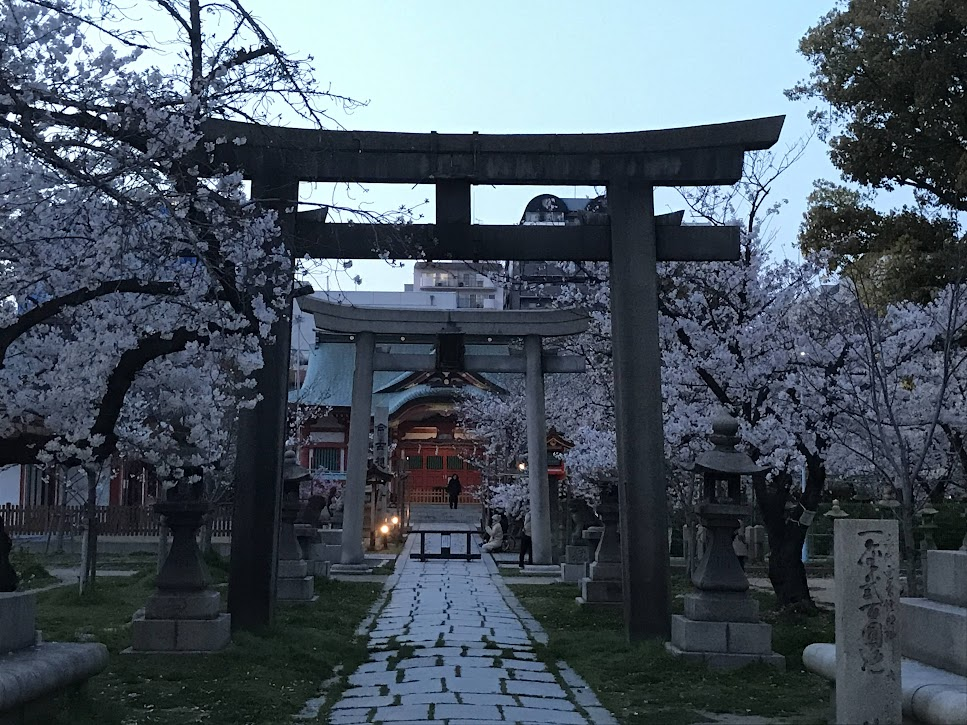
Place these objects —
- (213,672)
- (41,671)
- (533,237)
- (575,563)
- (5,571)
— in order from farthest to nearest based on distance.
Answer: (575,563) → (533,237) → (213,672) → (5,571) → (41,671)

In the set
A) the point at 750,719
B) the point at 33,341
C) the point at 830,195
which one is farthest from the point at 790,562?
the point at 830,195

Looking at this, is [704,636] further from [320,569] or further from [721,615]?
[320,569]

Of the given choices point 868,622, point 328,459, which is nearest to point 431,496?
point 328,459

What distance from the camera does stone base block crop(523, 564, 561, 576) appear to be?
80.0 ft

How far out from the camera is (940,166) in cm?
2231

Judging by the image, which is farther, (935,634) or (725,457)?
(725,457)

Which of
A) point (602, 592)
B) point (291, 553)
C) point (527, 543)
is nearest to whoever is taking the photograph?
point (602, 592)

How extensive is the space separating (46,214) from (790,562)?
425 inches

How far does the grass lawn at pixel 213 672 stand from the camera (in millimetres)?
8469

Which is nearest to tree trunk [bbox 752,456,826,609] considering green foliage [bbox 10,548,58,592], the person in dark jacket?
the person in dark jacket

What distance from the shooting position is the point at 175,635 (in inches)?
439

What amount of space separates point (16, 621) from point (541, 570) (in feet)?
61.1

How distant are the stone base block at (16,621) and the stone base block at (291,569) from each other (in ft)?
32.0

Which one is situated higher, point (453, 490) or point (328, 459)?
point (328, 459)
